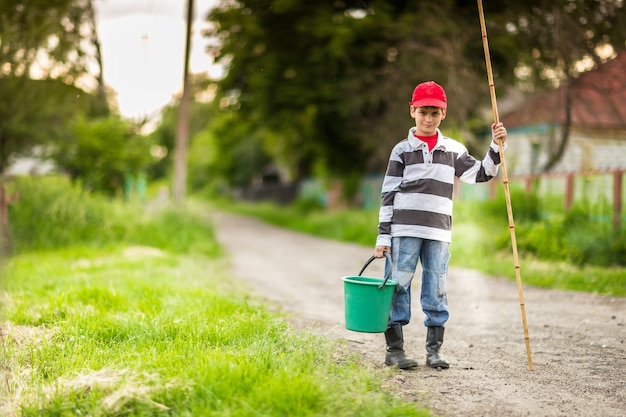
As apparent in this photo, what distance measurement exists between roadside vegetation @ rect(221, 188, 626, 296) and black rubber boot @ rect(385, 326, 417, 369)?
13.8ft

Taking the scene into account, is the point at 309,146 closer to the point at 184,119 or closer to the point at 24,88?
the point at 184,119

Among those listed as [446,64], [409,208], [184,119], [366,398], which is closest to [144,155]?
[184,119]

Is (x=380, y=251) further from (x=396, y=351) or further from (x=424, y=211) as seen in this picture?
(x=396, y=351)

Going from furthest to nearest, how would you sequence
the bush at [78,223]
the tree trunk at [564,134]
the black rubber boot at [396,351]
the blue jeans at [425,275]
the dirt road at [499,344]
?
1. the tree trunk at [564,134]
2. the bush at [78,223]
3. the blue jeans at [425,275]
4. the black rubber boot at [396,351]
5. the dirt road at [499,344]

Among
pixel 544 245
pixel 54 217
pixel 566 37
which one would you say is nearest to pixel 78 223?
pixel 54 217

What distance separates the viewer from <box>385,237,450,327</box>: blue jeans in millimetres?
4547

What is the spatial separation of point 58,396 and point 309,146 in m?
20.6

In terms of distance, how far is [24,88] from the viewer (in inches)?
616

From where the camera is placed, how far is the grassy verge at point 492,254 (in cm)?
836

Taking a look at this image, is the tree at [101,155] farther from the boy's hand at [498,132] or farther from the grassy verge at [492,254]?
the boy's hand at [498,132]

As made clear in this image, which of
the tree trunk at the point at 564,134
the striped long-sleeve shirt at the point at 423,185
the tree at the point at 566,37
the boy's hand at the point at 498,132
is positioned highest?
the tree at the point at 566,37

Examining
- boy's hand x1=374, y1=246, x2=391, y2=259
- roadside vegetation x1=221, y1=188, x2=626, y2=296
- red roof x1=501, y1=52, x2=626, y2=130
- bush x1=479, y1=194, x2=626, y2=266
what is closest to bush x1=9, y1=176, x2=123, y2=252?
roadside vegetation x1=221, y1=188, x2=626, y2=296

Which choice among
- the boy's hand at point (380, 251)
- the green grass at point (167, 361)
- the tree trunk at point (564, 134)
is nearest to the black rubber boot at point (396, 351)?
the green grass at point (167, 361)

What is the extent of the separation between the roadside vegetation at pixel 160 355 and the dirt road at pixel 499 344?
1.27ft
